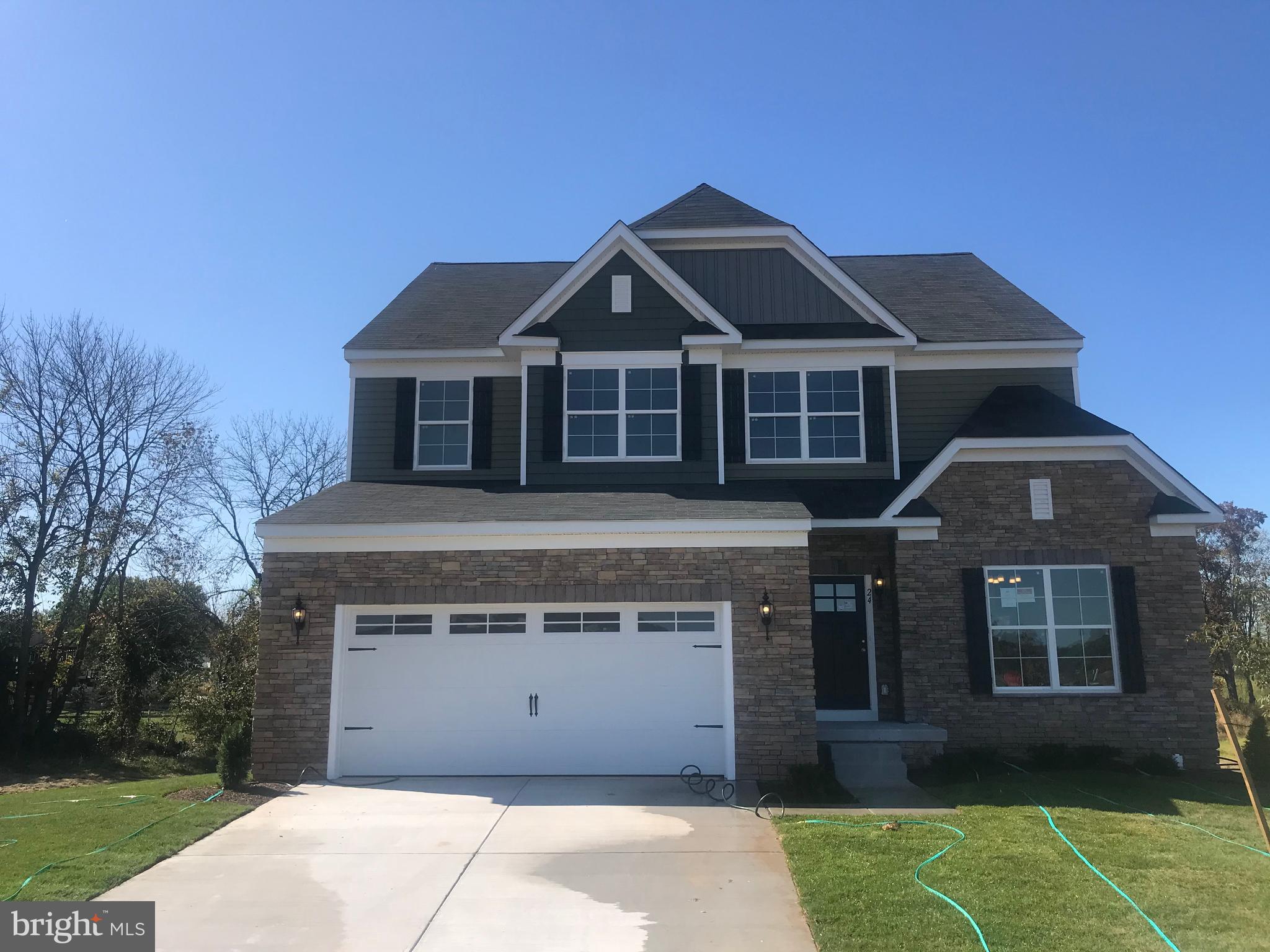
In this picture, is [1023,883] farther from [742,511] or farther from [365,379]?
[365,379]

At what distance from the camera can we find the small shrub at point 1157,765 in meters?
11.5

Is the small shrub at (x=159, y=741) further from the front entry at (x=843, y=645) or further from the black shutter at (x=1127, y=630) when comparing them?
the black shutter at (x=1127, y=630)

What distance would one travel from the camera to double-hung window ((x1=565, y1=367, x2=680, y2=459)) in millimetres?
13938

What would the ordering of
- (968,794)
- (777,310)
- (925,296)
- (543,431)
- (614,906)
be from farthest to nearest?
(925,296) → (777,310) → (543,431) → (968,794) → (614,906)

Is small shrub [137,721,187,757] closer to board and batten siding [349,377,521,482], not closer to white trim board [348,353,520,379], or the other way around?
board and batten siding [349,377,521,482]

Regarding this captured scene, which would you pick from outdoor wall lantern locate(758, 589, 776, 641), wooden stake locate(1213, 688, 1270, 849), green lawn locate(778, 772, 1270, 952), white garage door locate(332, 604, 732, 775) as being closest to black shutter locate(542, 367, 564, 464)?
white garage door locate(332, 604, 732, 775)

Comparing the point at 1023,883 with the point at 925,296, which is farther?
the point at 925,296

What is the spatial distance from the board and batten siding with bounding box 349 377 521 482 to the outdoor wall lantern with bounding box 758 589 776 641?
5.05m

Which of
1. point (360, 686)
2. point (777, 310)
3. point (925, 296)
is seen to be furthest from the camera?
point (925, 296)

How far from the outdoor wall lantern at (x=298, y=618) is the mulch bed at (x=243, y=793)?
1.77 metres

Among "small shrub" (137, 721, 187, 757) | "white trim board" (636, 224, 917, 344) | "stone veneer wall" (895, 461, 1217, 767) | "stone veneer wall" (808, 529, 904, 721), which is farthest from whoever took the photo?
"small shrub" (137, 721, 187, 757)

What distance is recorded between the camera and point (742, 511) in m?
11.5

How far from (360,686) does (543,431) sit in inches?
185

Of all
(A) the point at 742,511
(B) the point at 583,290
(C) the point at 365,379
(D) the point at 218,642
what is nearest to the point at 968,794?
(A) the point at 742,511
